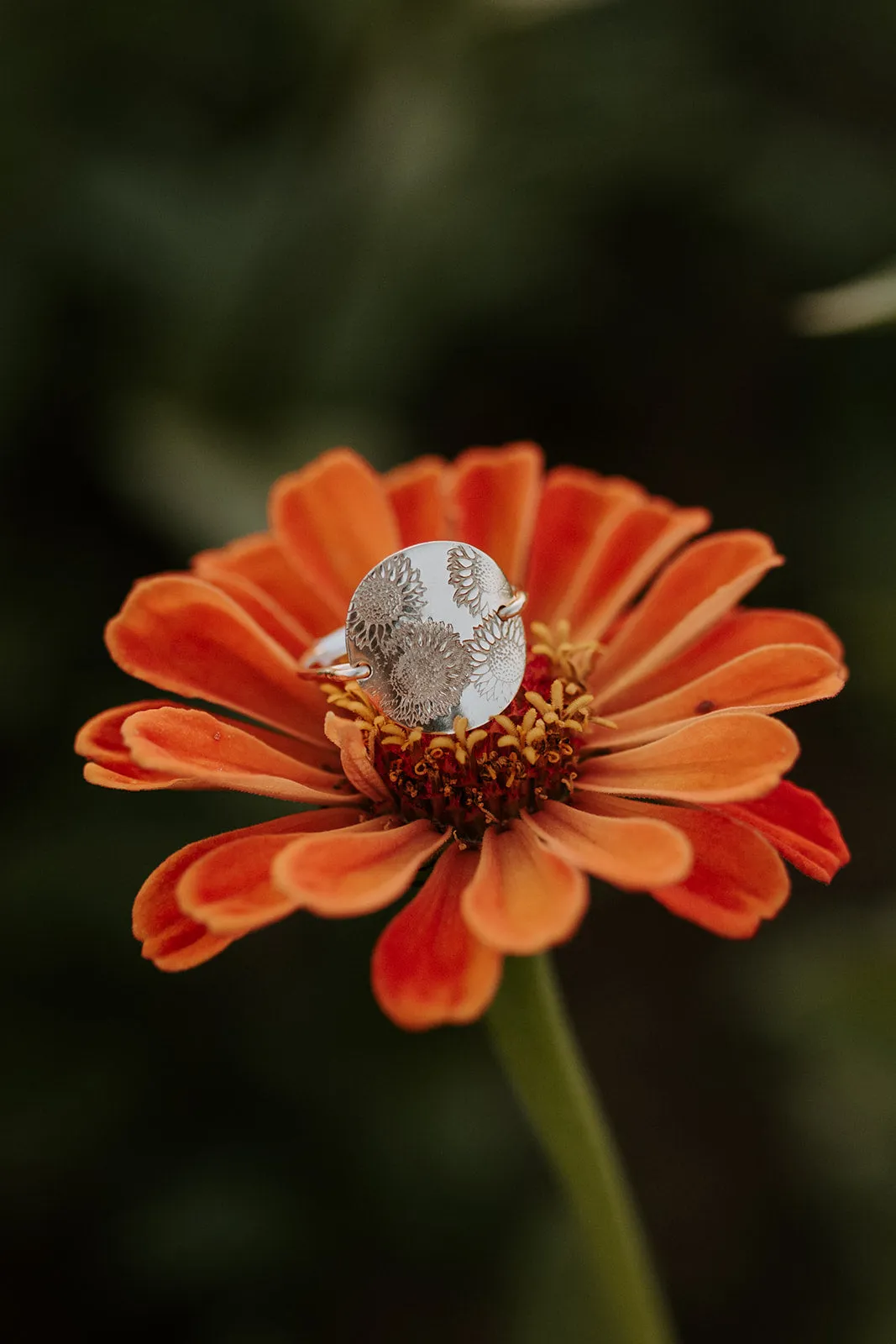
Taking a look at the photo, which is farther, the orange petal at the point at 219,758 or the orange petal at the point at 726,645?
the orange petal at the point at 726,645

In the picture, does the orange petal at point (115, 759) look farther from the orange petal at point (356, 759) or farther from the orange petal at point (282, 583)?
the orange petal at point (282, 583)

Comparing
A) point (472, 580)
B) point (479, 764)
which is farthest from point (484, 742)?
point (472, 580)

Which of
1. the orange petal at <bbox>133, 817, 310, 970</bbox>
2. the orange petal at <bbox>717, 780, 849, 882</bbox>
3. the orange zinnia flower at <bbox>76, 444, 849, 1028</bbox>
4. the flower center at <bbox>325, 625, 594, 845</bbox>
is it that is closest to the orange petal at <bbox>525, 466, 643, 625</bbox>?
the orange zinnia flower at <bbox>76, 444, 849, 1028</bbox>

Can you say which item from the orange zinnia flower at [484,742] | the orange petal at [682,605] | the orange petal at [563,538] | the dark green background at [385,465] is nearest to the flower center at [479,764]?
the orange zinnia flower at [484,742]

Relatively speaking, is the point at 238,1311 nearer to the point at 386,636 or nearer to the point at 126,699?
the point at 126,699

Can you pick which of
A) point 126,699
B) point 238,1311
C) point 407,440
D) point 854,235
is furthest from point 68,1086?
point 854,235

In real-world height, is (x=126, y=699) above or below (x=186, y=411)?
below

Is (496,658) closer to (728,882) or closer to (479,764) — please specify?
(479,764)
